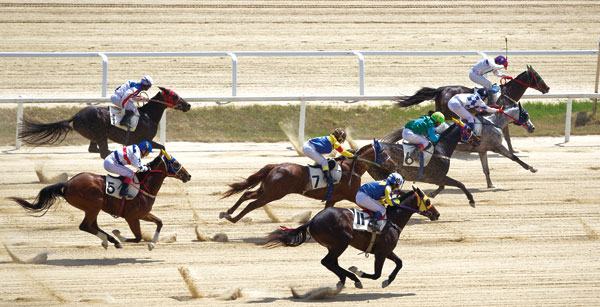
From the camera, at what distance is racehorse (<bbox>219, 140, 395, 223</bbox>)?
11.8m

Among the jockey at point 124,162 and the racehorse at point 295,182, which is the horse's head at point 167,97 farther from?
the jockey at point 124,162

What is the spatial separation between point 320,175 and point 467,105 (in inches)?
170

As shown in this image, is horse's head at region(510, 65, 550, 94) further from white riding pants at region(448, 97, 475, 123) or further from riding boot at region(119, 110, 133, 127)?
riding boot at region(119, 110, 133, 127)

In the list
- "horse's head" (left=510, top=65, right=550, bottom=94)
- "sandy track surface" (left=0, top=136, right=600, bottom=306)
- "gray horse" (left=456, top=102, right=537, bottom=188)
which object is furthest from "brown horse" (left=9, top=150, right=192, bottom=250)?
"horse's head" (left=510, top=65, right=550, bottom=94)

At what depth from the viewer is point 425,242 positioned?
11812mm

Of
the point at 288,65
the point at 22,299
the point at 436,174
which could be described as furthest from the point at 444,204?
the point at 288,65

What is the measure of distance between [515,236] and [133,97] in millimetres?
6206

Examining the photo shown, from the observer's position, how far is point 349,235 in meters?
9.59

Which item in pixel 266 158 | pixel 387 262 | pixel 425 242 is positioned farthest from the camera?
pixel 266 158

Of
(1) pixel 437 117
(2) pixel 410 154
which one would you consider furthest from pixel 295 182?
(1) pixel 437 117

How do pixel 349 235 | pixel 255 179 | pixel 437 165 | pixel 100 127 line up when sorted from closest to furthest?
pixel 349 235 < pixel 255 179 < pixel 437 165 < pixel 100 127

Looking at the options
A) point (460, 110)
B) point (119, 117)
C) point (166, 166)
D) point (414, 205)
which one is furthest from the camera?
point (460, 110)

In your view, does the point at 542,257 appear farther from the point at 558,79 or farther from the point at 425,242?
the point at 558,79

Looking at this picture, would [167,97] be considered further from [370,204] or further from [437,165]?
[370,204]
